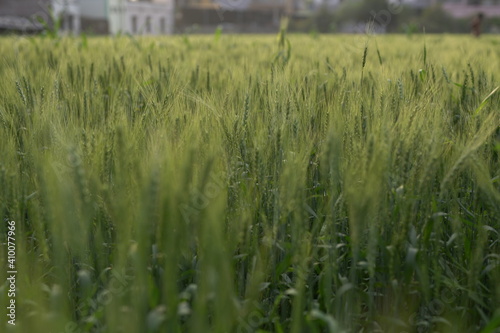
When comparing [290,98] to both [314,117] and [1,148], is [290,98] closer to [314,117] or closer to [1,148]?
[314,117]

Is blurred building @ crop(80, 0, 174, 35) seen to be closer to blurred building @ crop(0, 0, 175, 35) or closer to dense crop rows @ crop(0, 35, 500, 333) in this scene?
blurred building @ crop(0, 0, 175, 35)

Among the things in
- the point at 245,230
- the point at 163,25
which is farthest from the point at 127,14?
the point at 245,230

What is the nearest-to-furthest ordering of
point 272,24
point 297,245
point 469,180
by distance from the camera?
point 297,245, point 469,180, point 272,24

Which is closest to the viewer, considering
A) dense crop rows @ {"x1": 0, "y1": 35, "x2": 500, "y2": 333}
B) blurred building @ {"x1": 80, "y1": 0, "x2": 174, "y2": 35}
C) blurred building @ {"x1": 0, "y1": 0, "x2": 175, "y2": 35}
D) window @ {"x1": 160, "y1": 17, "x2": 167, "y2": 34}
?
dense crop rows @ {"x1": 0, "y1": 35, "x2": 500, "y2": 333}

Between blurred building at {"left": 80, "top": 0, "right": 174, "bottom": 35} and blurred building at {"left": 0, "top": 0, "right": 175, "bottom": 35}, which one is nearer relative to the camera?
blurred building at {"left": 0, "top": 0, "right": 175, "bottom": 35}

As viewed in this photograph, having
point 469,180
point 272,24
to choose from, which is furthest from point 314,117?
point 272,24

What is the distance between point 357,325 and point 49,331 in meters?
0.52

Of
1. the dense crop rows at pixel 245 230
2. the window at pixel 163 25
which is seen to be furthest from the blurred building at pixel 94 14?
the dense crop rows at pixel 245 230

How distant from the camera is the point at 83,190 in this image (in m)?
0.72

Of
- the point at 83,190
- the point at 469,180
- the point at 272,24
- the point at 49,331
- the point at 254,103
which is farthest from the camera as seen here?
the point at 272,24

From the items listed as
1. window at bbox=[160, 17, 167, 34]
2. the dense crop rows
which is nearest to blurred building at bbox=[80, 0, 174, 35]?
window at bbox=[160, 17, 167, 34]

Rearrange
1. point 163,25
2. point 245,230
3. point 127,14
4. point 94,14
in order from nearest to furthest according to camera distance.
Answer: point 245,230 < point 127,14 < point 94,14 < point 163,25

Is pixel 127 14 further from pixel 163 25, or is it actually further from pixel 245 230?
pixel 245 230

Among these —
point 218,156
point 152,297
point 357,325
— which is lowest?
point 357,325
